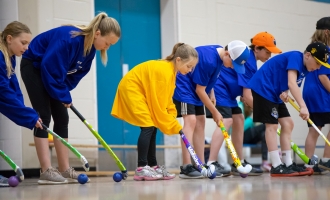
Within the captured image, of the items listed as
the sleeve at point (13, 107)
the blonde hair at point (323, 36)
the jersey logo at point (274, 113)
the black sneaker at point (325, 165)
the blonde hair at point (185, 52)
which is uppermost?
the blonde hair at point (323, 36)

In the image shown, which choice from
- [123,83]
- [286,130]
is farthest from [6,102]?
[286,130]

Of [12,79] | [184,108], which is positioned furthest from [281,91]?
[12,79]

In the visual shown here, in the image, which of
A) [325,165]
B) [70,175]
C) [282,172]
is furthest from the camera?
[325,165]

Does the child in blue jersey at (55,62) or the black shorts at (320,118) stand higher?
the child in blue jersey at (55,62)

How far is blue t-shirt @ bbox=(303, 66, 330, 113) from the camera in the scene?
493 centimetres

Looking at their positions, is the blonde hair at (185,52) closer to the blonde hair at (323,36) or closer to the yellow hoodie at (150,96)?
the yellow hoodie at (150,96)

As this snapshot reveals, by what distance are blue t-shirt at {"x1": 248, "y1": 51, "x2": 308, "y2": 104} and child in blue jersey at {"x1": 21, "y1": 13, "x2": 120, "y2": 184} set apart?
1.27 meters

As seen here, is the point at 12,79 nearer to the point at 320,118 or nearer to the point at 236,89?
the point at 236,89

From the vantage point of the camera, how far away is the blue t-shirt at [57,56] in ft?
12.2

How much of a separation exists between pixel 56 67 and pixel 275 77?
5.69ft

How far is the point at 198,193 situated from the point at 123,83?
1667mm

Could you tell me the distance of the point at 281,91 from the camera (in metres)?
4.41

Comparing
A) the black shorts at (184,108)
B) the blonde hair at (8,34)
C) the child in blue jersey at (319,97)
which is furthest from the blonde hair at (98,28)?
the child in blue jersey at (319,97)

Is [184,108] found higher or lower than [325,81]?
lower
